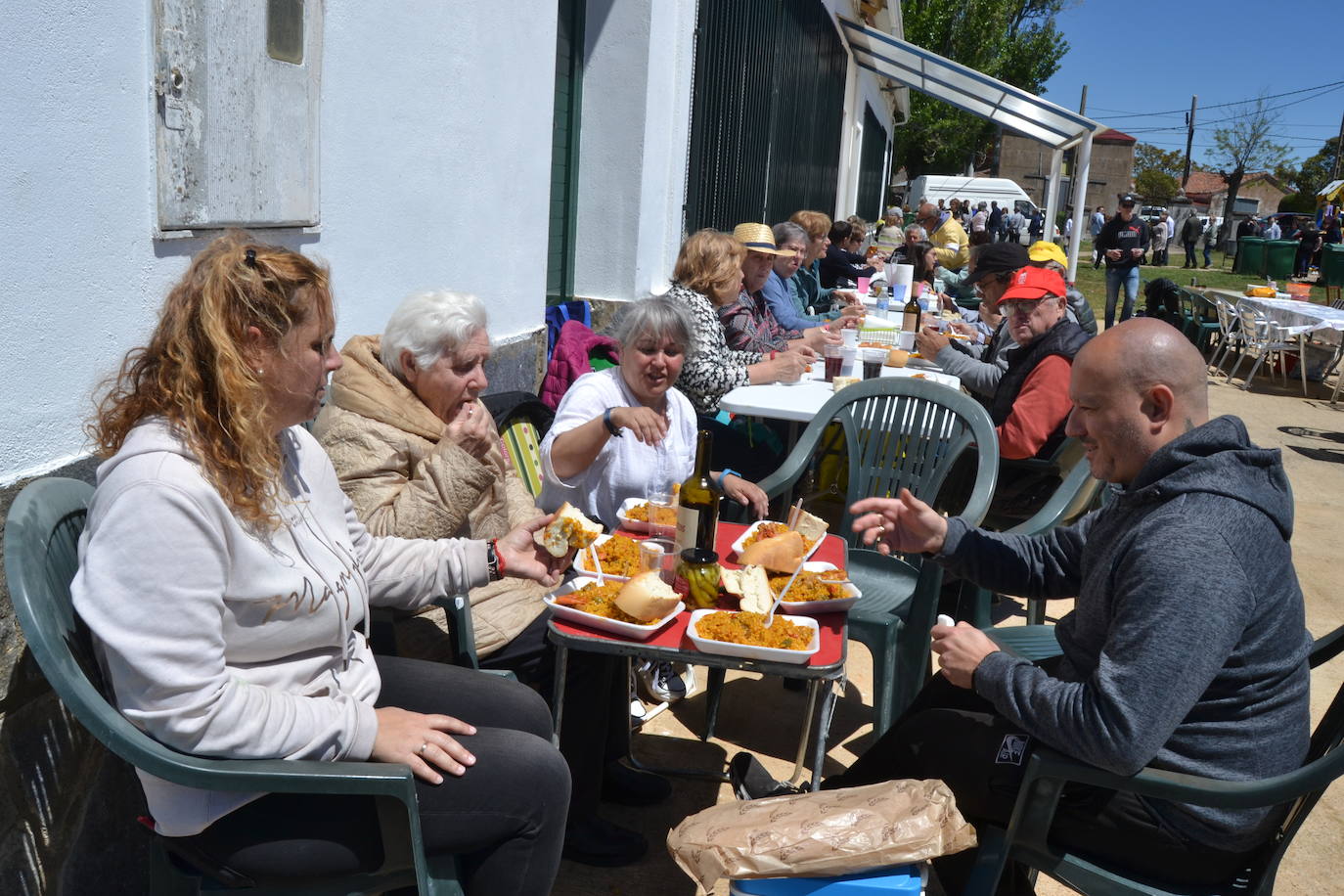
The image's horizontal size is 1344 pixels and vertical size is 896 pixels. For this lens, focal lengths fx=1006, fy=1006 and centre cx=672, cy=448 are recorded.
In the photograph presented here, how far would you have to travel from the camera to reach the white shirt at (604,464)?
3230 millimetres

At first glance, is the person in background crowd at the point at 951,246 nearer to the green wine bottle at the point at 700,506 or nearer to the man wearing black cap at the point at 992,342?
the man wearing black cap at the point at 992,342

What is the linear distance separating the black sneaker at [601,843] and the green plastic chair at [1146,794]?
1002 millimetres

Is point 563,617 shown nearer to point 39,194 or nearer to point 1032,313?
point 39,194

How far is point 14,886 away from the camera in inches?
77.0

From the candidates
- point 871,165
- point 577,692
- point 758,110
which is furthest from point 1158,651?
point 871,165

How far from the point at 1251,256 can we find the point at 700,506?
3153cm

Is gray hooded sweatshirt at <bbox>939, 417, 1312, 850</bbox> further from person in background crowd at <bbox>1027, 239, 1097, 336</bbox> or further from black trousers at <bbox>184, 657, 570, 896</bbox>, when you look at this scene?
person in background crowd at <bbox>1027, 239, 1097, 336</bbox>

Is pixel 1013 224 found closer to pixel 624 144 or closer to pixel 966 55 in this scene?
pixel 966 55

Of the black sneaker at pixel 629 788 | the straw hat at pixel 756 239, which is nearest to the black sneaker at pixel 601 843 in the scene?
the black sneaker at pixel 629 788

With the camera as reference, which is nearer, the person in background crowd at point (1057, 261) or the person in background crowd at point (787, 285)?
the person in background crowd at point (1057, 261)

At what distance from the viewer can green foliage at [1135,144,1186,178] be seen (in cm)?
8731

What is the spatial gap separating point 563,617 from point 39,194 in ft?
4.43

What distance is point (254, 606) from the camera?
5.60 ft

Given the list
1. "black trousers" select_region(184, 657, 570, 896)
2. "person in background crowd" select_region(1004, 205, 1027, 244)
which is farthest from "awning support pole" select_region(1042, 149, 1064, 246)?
"person in background crowd" select_region(1004, 205, 1027, 244)
